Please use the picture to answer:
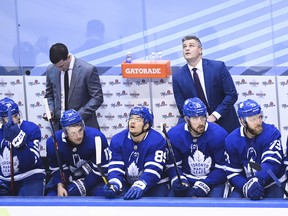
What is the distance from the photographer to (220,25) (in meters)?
8.02

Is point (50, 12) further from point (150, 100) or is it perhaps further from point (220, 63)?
point (220, 63)

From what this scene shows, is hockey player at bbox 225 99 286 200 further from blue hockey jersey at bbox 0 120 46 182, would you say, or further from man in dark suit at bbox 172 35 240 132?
blue hockey jersey at bbox 0 120 46 182

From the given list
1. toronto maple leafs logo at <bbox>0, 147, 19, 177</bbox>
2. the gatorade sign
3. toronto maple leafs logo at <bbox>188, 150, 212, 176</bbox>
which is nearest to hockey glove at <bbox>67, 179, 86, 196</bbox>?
toronto maple leafs logo at <bbox>0, 147, 19, 177</bbox>

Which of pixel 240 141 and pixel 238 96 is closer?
pixel 240 141

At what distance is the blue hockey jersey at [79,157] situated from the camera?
22.0 feet

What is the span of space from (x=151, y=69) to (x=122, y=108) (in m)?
0.53

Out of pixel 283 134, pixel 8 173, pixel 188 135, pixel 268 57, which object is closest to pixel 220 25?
pixel 268 57

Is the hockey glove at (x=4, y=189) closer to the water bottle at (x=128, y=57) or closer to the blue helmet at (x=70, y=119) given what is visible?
the blue helmet at (x=70, y=119)

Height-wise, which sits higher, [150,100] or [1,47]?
Answer: [1,47]

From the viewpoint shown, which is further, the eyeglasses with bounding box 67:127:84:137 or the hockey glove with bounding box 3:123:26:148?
the eyeglasses with bounding box 67:127:84:137

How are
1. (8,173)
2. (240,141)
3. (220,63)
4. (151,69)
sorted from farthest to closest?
(151,69) → (220,63) → (8,173) → (240,141)

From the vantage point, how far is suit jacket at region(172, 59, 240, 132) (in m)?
7.54

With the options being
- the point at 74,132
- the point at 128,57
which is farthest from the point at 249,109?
the point at 128,57

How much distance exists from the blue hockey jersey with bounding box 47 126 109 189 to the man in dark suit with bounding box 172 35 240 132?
3.64 feet
